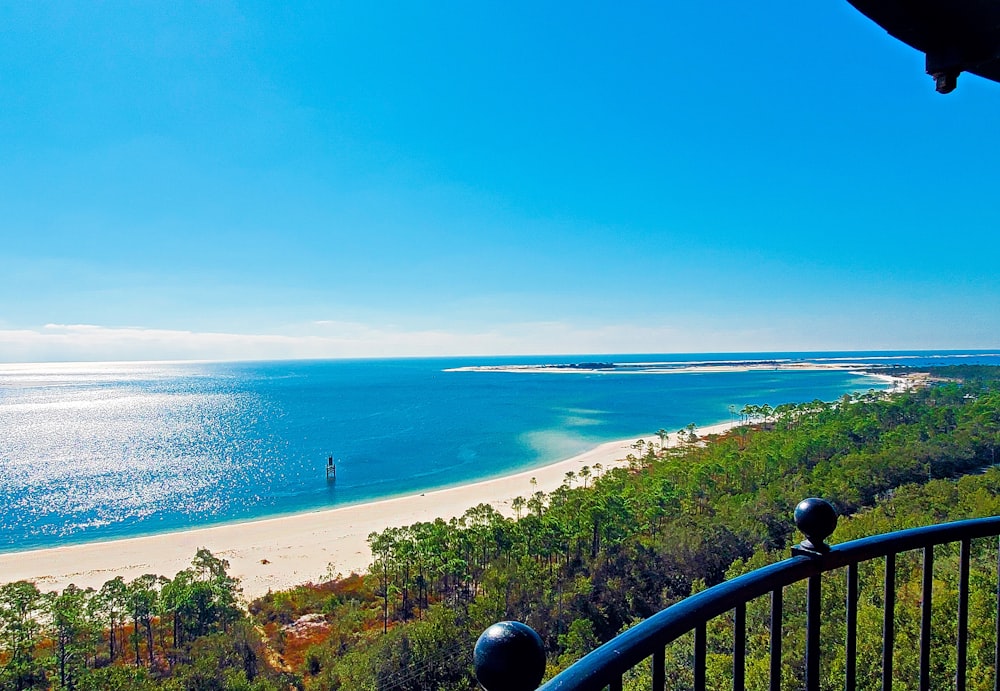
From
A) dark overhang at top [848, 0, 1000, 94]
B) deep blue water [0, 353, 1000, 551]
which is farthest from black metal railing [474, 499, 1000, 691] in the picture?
deep blue water [0, 353, 1000, 551]

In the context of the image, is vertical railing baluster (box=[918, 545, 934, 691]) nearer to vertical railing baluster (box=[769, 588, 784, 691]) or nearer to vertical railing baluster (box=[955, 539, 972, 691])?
vertical railing baluster (box=[955, 539, 972, 691])

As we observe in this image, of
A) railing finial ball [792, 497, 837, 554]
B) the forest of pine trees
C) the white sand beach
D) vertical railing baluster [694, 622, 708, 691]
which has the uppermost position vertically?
railing finial ball [792, 497, 837, 554]

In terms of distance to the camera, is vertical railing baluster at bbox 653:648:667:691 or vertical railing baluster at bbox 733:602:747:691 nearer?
vertical railing baluster at bbox 653:648:667:691

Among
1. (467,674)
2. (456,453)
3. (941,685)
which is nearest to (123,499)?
(456,453)

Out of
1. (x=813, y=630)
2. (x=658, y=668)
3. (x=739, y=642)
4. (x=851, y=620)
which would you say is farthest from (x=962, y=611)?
(x=658, y=668)

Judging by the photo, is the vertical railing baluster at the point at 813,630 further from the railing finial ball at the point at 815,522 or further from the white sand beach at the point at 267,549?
the white sand beach at the point at 267,549

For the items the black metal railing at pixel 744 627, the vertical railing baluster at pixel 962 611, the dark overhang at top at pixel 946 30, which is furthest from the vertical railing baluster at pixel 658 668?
the dark overhang at top at pixel 946 30
